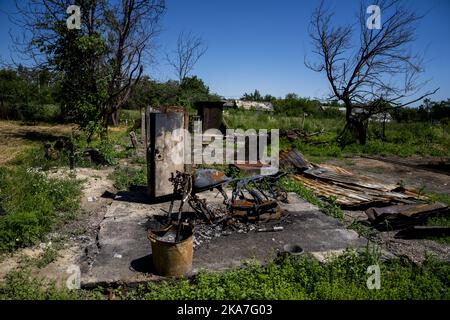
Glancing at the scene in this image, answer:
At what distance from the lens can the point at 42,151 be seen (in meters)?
11.3

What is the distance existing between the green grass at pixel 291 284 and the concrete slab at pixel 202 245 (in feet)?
0.84

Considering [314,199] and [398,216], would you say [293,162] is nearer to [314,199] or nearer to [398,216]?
[314,199]

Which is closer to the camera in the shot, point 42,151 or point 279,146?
point 42,151

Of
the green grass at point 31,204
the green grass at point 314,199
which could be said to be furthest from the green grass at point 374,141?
the green grass at point 31,204

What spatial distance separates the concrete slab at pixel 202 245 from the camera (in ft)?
14.2

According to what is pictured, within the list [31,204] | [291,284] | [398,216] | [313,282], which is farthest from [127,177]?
[398,216]

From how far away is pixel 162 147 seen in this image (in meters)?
7.04

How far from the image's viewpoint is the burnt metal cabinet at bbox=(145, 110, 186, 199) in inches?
273

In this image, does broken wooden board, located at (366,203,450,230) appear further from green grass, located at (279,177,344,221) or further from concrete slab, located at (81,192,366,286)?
concrete slab, located at (81,192,366,286)

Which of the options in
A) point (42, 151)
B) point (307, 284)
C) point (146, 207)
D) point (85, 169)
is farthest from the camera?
point (42, 151)

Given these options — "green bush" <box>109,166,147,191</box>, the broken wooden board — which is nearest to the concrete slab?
the broken wooden board

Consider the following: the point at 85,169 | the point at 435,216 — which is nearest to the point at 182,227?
the point at 435,216
